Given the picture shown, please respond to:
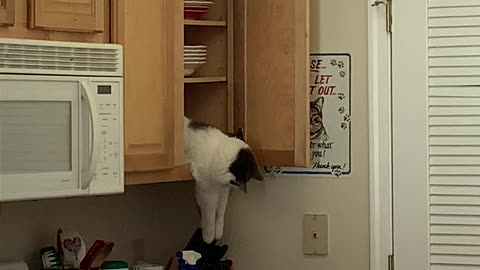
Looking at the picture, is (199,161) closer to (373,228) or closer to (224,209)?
(224,209)

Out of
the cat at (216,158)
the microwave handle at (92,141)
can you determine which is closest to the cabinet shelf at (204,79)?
the cat at (216,158)

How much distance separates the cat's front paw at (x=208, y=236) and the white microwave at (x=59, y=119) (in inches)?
23.0

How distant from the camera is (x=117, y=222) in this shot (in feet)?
9.39

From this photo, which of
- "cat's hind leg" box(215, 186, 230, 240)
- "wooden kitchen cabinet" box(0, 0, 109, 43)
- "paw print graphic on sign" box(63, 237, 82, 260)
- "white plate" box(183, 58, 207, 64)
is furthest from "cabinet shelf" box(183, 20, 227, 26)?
"paw print graphic on sign" box(63, 237, 82, 260)

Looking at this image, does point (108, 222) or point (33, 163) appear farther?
point (108, 222)

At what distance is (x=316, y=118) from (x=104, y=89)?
33.1 inches

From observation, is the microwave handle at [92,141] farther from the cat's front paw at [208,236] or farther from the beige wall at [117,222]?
the cat's front paw at [208,236]

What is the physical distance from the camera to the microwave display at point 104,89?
86.8 inches

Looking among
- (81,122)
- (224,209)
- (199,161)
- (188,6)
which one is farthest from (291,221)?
(81,122)

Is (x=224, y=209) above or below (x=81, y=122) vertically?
below

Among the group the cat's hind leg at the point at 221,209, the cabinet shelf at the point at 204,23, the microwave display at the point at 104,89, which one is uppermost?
the cabinet shelf at the point at 204,23

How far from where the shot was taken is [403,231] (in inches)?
106

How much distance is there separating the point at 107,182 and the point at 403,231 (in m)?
0.98

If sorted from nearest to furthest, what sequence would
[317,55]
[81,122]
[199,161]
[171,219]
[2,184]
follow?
[2,184] < [81,122] < [199,161] < [317,55] < [171,219]
